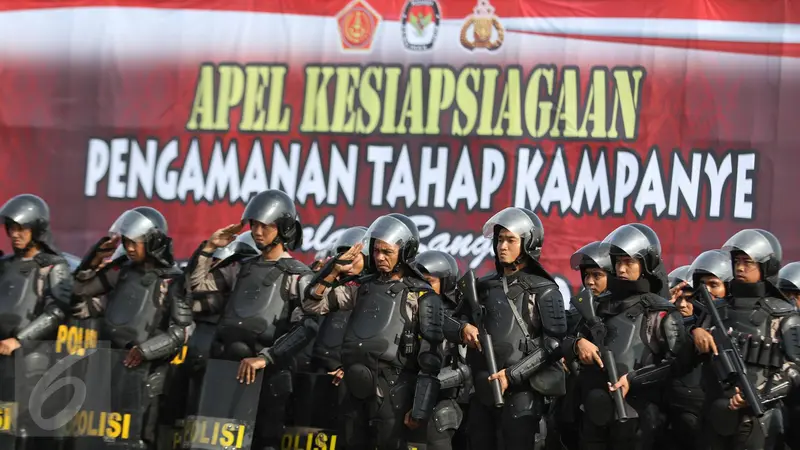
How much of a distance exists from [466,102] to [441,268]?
3.45m

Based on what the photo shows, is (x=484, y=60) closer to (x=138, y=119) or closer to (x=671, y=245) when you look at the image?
(x=671, y=245)

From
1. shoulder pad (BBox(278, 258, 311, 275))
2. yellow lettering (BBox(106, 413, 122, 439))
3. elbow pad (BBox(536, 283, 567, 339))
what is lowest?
yellow lettering (BBox(106, 413, 122, 439))

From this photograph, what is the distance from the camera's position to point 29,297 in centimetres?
1030

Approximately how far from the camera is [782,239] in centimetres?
1272

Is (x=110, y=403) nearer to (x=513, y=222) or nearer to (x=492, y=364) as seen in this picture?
(x=492, y=364)

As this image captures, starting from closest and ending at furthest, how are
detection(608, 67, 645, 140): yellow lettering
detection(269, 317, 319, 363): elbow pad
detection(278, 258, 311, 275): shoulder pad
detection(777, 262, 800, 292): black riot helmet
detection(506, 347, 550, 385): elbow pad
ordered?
detection(506, 347, 550, 385): elbow pad
detection(269, 317, 319, 363): elbow pad
detection(278, 258, 311, 275): shoulder pad
detection(777, 262, 800, 292): black riot helmet
detection(608, 67, 645, 140): yellow lettering

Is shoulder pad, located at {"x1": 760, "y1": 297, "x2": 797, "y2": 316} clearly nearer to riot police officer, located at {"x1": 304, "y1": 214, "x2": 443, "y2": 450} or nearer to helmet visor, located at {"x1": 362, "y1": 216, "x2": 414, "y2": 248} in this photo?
riot police officer, located at {"x1": 304, "y1": 214, "x2": 443, "y2": 450}

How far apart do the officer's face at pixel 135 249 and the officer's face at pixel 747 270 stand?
14.7ft

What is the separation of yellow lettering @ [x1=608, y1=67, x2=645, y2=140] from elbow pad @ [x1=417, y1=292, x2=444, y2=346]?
17.1ft

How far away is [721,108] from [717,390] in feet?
17.1

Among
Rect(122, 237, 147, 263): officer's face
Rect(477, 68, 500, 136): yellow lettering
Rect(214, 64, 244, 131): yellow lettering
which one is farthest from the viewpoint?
Rect(214, 64, 244, 131): yellow lettering

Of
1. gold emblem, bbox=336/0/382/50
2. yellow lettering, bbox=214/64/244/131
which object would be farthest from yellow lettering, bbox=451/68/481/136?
yellow lettering, bbox=214/64/244/131

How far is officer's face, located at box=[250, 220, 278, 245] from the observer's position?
30.9ft

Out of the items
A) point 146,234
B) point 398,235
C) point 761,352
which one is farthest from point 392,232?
point 761,352
